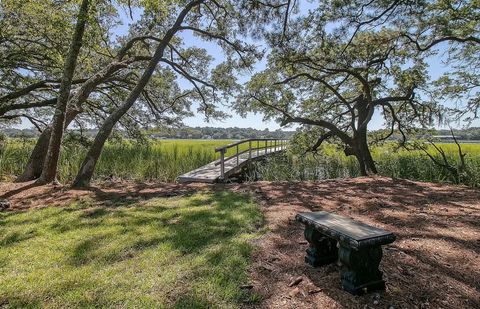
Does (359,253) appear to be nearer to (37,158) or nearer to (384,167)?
(37,158)

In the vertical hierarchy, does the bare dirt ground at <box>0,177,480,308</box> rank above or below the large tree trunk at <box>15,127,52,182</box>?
below

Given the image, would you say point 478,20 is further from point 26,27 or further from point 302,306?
point 26,27

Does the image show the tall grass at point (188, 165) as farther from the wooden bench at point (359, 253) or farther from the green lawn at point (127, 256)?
the wooden bench at point (359, 253)

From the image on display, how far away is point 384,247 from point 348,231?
1061 millimetres

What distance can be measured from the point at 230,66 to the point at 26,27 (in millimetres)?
5726

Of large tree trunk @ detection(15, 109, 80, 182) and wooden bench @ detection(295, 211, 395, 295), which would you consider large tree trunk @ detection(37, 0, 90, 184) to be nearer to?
large tree trunk @ detection(15, 109, 80, 182)

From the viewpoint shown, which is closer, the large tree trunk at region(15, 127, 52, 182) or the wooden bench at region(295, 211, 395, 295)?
the wooden bench at region(295, 211, 395, 295)

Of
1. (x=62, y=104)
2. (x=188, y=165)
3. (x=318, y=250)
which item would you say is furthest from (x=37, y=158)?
(x=318, y=250)

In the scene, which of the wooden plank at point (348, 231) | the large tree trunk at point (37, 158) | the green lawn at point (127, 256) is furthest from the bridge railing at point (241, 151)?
the wooden plank at point (348, 231)

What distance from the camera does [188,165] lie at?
34.3ft

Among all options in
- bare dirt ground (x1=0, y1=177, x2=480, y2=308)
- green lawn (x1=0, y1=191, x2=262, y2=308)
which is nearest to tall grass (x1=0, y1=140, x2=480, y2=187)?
bare dirt ground (x1=0, y1=177, x2=480, y2=308)

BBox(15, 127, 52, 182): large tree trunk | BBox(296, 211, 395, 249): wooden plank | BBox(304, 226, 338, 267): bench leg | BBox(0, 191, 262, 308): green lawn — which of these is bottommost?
BBox(0, 191, 262, 308): green lawn

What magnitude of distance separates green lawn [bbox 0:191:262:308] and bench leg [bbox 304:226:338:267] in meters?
0.62

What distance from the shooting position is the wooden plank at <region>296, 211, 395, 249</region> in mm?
1970
